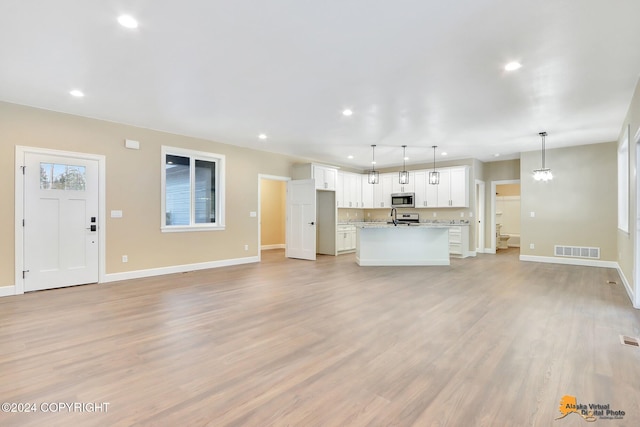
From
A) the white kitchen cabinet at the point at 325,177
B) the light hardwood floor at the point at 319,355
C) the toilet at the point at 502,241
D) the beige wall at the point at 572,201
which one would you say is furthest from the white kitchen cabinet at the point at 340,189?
the toilet at the point at 502,241

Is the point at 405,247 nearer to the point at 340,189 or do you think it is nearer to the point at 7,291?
the point at 340,189

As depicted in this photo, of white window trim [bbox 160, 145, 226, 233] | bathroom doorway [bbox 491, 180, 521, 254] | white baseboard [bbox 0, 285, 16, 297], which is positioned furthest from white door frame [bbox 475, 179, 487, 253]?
white baseboard [bbox 0, 285, 16, 297]

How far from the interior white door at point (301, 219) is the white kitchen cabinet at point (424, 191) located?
3362 mm

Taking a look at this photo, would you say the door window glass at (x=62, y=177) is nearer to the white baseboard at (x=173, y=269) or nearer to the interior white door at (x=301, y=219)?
the white baseboard at (x=173, y=269)

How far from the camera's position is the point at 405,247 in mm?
7086

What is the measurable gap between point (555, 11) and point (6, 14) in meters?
4.19

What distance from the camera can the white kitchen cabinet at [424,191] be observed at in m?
9.27

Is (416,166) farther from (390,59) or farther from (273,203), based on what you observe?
(390,59)

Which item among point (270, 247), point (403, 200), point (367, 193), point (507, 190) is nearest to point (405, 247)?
point (403, 200)

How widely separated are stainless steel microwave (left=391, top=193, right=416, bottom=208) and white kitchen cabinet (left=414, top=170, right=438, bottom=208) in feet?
0.49

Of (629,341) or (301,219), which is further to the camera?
(301,219)

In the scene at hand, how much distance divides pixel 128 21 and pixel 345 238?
7.45 metres

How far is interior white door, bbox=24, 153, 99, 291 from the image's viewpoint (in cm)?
467

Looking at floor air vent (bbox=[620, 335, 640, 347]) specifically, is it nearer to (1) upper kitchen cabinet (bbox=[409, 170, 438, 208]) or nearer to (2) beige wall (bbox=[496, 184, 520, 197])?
(1) upper kitchen cabinet (bbox=[409, 170, 438, 208])
